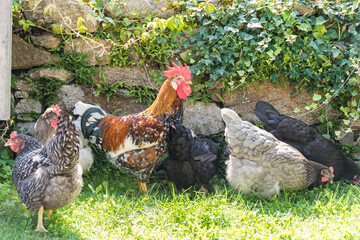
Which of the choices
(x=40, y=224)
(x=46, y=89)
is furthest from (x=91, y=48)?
(x=40, y=224)

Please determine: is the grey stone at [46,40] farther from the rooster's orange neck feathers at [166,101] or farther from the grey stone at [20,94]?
the rooster's orange neck feathers at [166,101]

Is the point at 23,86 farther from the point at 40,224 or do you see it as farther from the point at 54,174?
the point at 40,224

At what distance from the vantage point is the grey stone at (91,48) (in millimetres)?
5891

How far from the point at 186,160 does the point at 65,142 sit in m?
1.82

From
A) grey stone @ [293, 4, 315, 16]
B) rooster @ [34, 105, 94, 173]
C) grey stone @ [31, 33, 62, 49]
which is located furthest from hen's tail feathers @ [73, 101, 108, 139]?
grey stone @ [293, 4, 315, 16]

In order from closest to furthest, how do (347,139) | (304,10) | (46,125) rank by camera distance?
1. (46,125)
2. (304,10)
3. (347,139)

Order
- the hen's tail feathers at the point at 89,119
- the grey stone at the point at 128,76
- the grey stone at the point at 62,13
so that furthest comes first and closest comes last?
the grey stone at the point at 128,76 → the grey stone at the point at 62,13 → the hen's tail feathers at the point at 89,119

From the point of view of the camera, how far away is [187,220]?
403cm

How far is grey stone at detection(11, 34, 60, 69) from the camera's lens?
5.73 meters

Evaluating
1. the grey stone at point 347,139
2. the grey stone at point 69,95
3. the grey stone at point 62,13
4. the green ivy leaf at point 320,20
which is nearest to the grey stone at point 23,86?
the grey stone at point 69,95

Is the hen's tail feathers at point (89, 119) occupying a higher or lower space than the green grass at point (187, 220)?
higher

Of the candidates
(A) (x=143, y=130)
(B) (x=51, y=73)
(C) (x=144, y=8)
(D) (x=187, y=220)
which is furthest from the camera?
(C) (x=144, y=8)

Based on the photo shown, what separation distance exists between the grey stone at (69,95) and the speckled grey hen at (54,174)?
6.59 ft

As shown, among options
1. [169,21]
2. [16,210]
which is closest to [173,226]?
[16,210]
